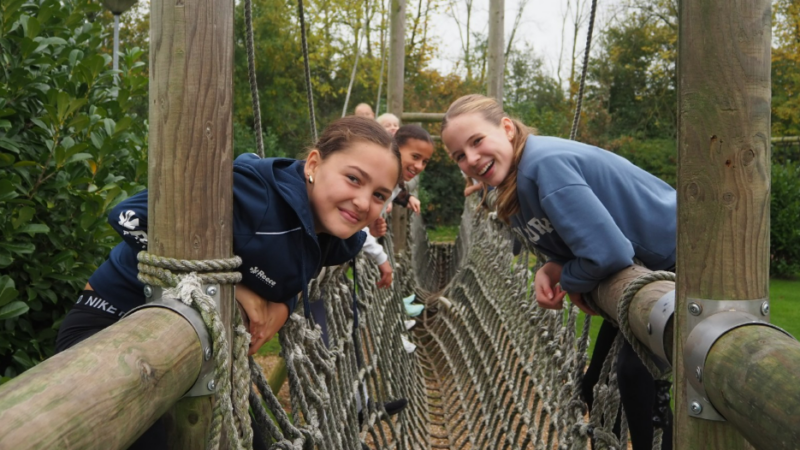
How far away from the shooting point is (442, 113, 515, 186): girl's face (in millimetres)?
1842

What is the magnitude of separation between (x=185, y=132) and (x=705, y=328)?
2.33 ft

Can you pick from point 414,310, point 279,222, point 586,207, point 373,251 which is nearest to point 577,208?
point 586,207

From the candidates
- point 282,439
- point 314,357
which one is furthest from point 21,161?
point 282,439

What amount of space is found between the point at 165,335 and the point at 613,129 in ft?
50.6

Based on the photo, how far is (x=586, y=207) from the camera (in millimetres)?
1453

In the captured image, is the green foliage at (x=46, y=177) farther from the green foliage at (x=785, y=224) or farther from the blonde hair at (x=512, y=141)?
the green foliage at (x=785, y=224)

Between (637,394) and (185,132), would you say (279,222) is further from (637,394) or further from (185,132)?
(637,394)

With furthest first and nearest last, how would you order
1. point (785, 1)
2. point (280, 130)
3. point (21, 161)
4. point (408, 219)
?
point (280, 130), point (785, 1), point (408, 219), point (21, 161)

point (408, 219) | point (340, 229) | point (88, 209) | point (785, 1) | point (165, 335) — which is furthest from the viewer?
point (785, 1)

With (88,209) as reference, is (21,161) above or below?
above

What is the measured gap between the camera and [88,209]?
1.93 meters

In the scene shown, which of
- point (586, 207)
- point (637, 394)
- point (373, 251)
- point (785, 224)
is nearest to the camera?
point (586, 207)

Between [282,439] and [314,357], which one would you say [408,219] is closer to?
[314,357]

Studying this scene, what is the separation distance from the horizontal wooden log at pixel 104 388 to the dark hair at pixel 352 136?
0.69 meters
